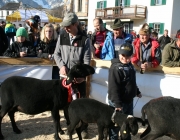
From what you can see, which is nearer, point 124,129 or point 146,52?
point 124,129

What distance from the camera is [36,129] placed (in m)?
5.27

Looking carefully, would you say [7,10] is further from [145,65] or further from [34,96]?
[145,65]

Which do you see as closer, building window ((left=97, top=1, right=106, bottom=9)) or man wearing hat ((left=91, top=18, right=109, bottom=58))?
man wearing hat ((left=91, top=18, right=109, bottom=58))

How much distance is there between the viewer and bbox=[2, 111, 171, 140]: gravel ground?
4.88 m

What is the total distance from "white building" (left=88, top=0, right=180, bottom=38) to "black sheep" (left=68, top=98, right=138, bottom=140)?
2604 cm

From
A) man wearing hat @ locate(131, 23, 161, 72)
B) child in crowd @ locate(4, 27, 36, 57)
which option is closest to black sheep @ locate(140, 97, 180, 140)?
man wearing hat @ locate(131, 23, 161, 72)

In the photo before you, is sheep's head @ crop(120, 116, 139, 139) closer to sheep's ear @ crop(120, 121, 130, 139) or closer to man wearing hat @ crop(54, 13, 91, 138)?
sheep's ear @ crop(120, 121, 130, 139)

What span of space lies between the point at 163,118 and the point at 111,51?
249 centimetres

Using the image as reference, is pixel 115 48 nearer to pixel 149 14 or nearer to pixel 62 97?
pixel 62 97

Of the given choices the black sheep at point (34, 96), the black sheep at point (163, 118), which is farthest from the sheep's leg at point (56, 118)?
the black sheep at point (163, 118)

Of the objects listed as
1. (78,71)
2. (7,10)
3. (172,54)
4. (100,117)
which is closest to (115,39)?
(172,54)

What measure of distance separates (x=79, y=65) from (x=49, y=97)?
30.6 inches

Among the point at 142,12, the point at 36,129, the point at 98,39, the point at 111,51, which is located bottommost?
the point at 36,129

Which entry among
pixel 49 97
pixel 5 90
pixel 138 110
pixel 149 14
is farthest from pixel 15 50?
pixel 149 14
